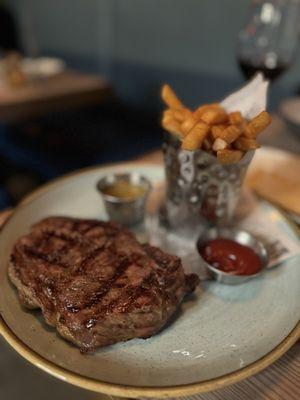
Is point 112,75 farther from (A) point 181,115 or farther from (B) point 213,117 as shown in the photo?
(B) point 213,117

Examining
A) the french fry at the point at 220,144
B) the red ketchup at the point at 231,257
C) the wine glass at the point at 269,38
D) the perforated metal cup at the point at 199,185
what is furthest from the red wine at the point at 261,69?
the red ketchup at the point at 231,257

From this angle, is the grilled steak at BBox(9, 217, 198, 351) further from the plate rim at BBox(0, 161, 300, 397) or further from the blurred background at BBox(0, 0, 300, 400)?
the blurred background at BBox(0, 0, 300, 400)

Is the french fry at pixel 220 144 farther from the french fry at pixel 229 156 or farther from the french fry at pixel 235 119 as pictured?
the french fry at pixel 235 119

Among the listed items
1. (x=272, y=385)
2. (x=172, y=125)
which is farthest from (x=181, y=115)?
(x=272, y=385)

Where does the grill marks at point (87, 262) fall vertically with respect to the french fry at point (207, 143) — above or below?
below

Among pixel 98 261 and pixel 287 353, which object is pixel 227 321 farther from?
pixel 98 261

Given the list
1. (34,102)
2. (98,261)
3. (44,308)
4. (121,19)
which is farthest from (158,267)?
(121,19)

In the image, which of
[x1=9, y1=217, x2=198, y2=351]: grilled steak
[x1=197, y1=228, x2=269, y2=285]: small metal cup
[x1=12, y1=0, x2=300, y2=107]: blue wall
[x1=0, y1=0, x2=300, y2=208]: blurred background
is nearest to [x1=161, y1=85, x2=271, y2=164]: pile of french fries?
[x1=197, y1=228, x2=269, y2=285]: small metal cup
